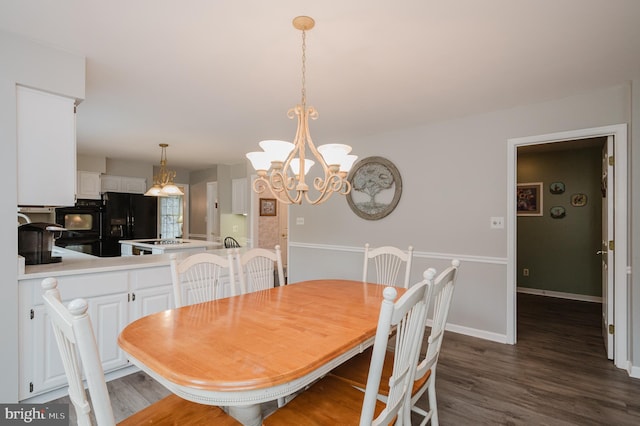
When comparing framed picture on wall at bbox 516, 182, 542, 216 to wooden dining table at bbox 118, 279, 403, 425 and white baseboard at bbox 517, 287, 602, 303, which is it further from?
wooden dining table at bbox 118, 279, 403, 425

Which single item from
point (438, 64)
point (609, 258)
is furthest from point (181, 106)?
point (609, 258)

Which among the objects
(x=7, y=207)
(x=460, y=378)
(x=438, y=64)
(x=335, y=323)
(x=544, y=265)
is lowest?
(x=460, y=378)

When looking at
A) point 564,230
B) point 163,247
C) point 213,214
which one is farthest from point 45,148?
point 564,230

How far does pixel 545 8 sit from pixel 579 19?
267 millimetres

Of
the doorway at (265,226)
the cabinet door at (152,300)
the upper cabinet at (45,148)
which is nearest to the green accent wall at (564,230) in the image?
the doorway at (265,226)

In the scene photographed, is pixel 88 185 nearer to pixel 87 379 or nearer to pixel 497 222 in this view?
pixel 87 379

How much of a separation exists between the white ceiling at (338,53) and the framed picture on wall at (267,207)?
2.90 m

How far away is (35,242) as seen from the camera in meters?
2.39

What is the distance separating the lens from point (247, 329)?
148 cm

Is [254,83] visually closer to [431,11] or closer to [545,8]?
[431,11]

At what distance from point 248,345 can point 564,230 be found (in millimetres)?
5635

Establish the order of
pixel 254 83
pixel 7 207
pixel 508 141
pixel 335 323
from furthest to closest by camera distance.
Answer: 1. pixel 508 141
2. pixel 254 83
3. pixel 7 207
4. pixel 335 323

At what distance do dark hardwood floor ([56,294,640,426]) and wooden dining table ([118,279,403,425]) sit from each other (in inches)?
33.2

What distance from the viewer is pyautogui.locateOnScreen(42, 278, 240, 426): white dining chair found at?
33.3 inches
